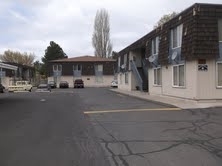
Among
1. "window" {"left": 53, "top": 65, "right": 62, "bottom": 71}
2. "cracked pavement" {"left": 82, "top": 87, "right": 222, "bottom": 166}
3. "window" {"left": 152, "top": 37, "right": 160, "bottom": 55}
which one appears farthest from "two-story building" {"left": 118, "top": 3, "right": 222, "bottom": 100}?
"window" {"left": 53, "top": 65, "right": 62, "bottom": 71}

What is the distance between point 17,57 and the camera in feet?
408

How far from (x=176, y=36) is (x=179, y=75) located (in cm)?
Result: 274

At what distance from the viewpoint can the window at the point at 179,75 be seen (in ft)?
86.8

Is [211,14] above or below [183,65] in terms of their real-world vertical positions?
above

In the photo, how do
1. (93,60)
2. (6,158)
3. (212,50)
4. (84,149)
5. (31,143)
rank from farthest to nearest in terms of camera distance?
(93,60) < (212,50) < (31,143) < (84,149) < (6,158)

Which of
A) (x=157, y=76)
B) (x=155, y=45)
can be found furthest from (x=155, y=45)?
(x=157, y=76)

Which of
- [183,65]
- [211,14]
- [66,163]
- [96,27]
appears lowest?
[66,163]

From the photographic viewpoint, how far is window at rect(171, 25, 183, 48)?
26984mm

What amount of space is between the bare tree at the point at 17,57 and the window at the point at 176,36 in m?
97.4

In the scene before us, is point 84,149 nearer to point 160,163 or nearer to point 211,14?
point 160,163

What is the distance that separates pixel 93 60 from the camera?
90.9m

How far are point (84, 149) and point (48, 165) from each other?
189 cm

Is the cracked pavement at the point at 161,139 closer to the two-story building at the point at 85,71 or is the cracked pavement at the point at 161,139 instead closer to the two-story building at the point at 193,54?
the two-story building at the point at 193,54

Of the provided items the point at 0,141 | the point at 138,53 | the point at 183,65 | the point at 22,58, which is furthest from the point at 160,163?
the point at 22,58
